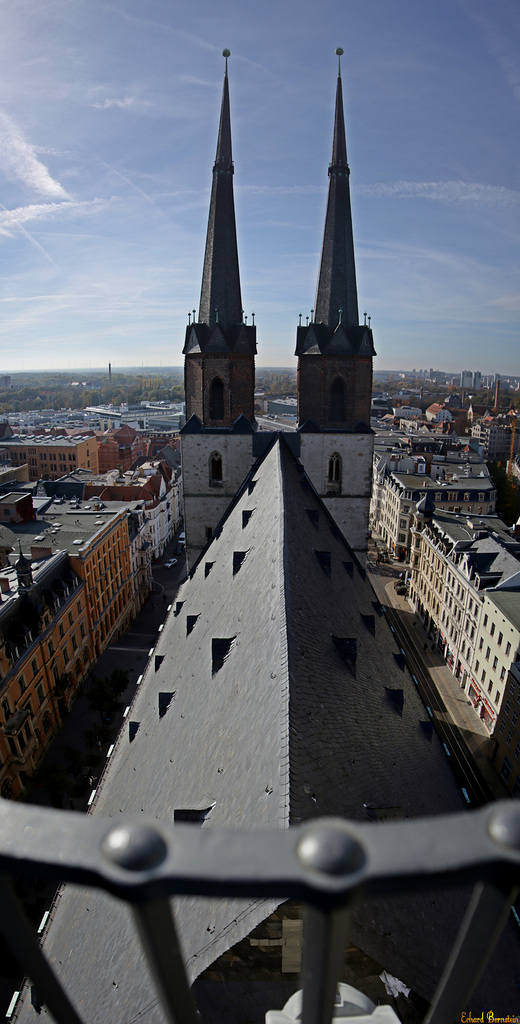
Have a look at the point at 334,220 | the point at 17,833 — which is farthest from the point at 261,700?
the point at 334,220

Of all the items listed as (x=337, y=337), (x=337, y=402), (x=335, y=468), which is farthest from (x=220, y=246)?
(x=335, y=468)

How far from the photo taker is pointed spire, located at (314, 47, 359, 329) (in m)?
30.9

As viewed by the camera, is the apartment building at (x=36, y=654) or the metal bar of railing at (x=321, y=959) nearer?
the metal bar of railing at (x=321, y=959)

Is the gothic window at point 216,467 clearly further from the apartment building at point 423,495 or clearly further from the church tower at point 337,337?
the apartment building at point 423,495

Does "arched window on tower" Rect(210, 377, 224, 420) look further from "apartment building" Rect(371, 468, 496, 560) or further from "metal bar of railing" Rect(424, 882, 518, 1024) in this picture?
"apartment building" Rect(371, 468, 496, 560)

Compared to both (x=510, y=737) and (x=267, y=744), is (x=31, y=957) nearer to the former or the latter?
(x=267, y=744)

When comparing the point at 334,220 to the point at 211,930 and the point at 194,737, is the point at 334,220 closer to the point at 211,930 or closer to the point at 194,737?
the point at 194,737

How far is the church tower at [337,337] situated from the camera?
102ft

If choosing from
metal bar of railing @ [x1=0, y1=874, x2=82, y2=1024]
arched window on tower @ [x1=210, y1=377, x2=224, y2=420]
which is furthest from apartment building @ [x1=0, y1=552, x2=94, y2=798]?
metal bar of railing @ [x1=0, y1=874, x2=82, y2=1024]

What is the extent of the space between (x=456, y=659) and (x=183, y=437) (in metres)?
26.4

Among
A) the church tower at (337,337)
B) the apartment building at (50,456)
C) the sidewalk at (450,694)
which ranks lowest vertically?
the sidewalk at (450,694)

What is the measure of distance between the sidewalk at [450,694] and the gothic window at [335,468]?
1787cm

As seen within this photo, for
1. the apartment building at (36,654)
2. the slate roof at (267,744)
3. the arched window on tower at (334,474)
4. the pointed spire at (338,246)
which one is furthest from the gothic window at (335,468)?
the apartment building at (36,654)

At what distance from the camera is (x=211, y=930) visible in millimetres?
6867
